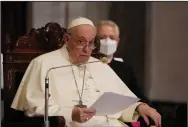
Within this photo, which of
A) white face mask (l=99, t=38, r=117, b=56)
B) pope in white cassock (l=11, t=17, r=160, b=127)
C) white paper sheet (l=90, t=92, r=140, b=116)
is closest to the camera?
white paper sheet (l=90, t=92, r=140, b=116)

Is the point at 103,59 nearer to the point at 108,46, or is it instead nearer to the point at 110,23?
the point at 108,46

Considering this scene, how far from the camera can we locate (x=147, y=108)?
108 inches

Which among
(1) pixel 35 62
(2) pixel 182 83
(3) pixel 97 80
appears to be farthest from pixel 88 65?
(2) pixel 182 83

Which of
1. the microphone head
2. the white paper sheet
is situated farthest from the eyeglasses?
the white paper sheet

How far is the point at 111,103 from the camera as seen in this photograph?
2500 mm

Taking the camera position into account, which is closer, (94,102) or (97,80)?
(94,102)

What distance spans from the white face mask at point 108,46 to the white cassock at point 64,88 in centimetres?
8

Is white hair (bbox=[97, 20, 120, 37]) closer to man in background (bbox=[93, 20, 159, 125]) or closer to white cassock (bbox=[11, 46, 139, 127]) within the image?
man in background (bbox=[93, 20, 159, 125])

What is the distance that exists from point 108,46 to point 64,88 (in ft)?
1.17

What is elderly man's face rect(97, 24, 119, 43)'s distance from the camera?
271cm

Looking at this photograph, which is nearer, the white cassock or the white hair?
the white cassock

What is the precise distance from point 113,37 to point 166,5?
0.38 meters

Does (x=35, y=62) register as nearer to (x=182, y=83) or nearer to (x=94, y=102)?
(x=94, y=102)

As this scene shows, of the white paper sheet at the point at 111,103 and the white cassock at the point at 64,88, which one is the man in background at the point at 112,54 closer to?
the white cassock at the point at 64,88
